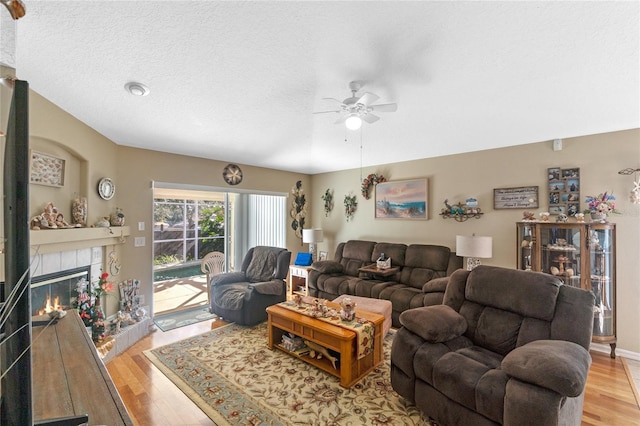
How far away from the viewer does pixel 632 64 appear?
1.93 m

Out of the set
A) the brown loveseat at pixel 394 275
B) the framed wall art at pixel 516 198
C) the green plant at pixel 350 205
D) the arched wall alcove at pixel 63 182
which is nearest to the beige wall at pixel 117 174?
the arched wall alcove at pixel 63 182

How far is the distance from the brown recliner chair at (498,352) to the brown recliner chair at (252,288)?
6.82 feet

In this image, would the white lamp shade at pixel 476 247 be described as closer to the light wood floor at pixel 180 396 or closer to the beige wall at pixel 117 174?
the light wood floor at pixel 180 396

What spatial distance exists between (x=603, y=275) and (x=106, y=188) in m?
5.70

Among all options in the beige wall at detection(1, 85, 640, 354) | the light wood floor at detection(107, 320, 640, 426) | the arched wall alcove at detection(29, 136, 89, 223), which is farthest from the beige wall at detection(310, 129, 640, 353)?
the arched wall alcove at detection(29, 136, 89, 223)

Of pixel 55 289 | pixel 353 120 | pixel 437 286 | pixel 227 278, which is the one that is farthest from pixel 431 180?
pixel 55 289

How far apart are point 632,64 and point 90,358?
373 cm

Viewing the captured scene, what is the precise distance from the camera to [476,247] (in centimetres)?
338

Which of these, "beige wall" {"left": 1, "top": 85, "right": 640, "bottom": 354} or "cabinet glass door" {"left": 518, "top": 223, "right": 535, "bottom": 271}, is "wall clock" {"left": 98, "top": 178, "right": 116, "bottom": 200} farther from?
"cabinet glass door" {"left": 518, "top": 223, "right": 535, "bottom": 271}

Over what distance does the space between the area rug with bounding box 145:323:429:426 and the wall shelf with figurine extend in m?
2.14

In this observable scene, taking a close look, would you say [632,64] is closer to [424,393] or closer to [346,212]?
[424,393]

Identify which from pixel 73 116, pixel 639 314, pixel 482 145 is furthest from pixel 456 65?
pixel 73 116

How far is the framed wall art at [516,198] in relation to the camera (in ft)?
11.3

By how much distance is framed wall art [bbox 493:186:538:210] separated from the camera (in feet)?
11.3
